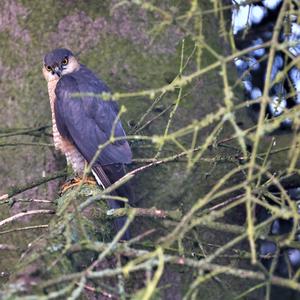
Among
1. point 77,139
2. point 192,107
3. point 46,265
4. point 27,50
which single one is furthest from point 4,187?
point 46,265

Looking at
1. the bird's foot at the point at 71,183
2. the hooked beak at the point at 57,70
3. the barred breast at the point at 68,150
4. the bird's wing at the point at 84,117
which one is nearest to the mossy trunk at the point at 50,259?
the bird's foot at the point at 71,183

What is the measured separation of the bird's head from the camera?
15.5 feet

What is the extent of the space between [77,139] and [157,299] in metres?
2.51

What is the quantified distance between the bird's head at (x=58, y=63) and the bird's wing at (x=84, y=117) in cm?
11

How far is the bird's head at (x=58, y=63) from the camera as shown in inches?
186

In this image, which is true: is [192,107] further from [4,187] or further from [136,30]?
[4,187]

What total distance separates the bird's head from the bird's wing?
108mm

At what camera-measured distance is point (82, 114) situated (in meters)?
4.75

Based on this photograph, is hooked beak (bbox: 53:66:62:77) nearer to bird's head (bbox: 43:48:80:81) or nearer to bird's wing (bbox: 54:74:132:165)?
bird's head (bbox: 43:48:80:81)

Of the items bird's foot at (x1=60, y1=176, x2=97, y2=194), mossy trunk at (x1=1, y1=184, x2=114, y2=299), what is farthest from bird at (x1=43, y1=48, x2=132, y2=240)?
mossy trunk at (x1=1, y1=184, x2=114, y2=299)

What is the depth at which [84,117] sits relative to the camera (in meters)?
4.75

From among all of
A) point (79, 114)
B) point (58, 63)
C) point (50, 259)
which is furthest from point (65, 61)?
point (50, 259)

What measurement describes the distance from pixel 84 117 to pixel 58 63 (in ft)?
1.33

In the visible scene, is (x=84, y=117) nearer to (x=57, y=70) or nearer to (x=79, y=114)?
(x=79, y=114)
